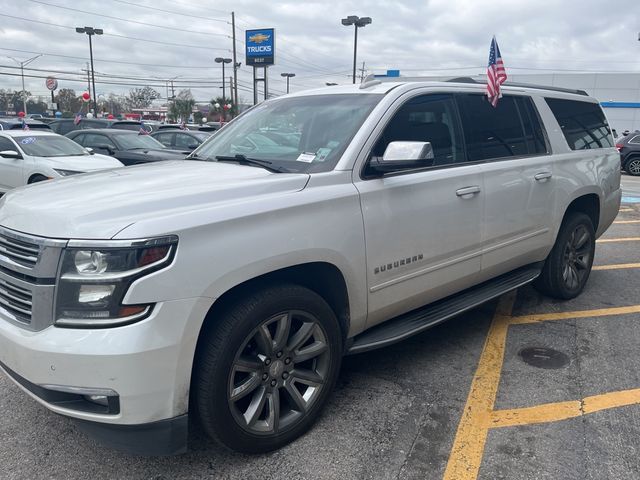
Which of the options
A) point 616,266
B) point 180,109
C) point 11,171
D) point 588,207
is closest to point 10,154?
point 11,171

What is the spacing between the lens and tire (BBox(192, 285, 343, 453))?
2.47 meters

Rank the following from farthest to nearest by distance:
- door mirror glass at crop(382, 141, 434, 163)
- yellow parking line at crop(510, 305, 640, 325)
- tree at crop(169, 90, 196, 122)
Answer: tree at crop(169, 90, 196, 122), yellow parking line at crop(510, 305, 640, 325), door mirror glass at crop(382, 141, 434, 163)

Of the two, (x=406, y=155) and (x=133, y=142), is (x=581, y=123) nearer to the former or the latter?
(x=406, y=155)

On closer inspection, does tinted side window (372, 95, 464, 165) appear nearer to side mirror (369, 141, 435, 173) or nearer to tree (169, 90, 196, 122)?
side mirror (369, 141, 435, 173)

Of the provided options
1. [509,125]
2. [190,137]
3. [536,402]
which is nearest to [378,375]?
[536,402]

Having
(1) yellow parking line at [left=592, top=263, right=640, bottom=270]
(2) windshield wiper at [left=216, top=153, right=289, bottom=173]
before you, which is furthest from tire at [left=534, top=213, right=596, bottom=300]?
(2) windshield wiper at [left=216, top=153, right=289, bottom=173]

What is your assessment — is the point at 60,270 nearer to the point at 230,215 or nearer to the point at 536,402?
the point at 230,215

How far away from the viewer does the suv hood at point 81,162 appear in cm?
1024

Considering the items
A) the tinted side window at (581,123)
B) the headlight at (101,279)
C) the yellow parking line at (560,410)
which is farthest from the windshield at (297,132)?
the tinted side window at (581,123)

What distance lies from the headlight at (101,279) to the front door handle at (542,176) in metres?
3.23

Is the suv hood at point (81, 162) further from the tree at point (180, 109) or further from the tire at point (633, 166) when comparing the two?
the tree at point (180, 109)

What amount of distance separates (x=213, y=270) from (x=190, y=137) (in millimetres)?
14634

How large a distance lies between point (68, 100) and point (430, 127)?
10044 centimetres

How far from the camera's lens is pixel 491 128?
4.10 meters
